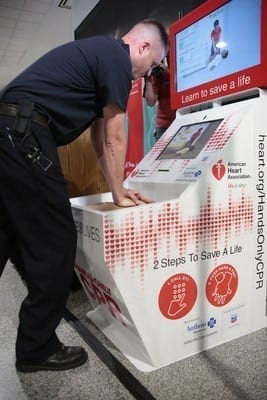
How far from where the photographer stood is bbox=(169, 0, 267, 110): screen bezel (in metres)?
1.36

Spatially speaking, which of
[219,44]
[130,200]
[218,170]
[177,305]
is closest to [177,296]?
[177,305]

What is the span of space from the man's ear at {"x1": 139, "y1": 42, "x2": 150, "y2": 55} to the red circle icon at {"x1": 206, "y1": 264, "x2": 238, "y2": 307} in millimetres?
924

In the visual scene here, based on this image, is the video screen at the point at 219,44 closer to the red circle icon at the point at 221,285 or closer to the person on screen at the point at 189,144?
the person on screen at the point at 189,144

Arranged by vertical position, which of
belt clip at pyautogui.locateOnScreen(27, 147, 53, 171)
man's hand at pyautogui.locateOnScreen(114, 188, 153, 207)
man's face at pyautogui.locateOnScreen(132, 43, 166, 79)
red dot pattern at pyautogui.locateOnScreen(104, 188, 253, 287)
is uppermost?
man's face at pyautogui.locateOnScreen(132, 43, 166, 79)

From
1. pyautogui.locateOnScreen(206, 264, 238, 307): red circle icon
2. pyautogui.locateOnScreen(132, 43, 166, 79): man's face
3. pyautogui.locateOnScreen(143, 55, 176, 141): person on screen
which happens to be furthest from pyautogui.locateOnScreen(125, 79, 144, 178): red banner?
pyautogui.locateOnScreen(206, 264, 238, 307): red circle icon

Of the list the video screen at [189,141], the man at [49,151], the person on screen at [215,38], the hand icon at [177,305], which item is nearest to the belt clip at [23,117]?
the man at [49,151]

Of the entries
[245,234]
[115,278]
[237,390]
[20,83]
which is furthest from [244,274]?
[20,83]

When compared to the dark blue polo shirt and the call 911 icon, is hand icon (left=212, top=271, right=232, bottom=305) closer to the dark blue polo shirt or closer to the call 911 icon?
the call 911 icon

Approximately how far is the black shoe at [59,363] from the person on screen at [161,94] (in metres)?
1.53

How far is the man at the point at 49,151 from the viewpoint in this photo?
1.14 meters

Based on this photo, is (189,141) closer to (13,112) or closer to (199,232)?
(199,232)

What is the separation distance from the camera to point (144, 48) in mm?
1336

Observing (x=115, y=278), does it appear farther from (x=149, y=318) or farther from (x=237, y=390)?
(x=237, y=390)

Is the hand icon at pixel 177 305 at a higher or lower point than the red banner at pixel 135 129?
lower
